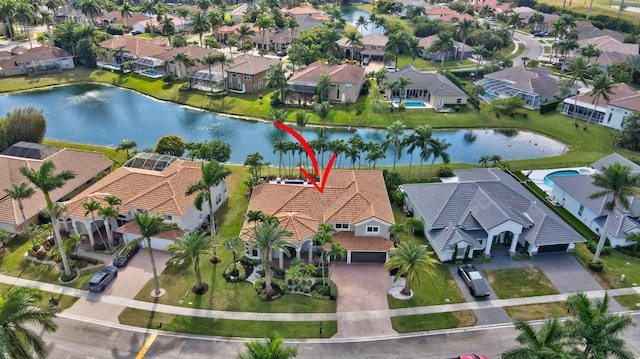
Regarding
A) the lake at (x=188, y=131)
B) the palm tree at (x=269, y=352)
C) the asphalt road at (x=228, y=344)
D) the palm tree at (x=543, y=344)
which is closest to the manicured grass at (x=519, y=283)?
the asphalt road at (x=228, y=344)

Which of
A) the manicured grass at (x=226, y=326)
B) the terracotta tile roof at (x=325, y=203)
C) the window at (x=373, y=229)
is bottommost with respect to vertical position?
the manicured grass at (x=226, y=326)

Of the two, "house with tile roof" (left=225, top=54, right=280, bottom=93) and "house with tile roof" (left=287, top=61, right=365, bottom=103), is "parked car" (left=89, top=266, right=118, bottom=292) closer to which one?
"house with tile roof" (left=287, top=61, right=365, bottom=103)

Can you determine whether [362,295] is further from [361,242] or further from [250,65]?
[250,65]

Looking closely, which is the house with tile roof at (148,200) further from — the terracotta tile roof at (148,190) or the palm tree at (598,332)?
the palm tree at (598,332)

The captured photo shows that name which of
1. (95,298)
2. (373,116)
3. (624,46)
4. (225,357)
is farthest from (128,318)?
(624,46)

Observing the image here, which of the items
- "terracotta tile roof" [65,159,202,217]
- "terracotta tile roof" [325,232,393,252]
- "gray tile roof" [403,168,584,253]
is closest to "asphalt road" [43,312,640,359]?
"terracotta tile roof" [325,232,393,252]

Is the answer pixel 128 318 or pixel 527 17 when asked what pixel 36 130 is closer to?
pixel 128 318

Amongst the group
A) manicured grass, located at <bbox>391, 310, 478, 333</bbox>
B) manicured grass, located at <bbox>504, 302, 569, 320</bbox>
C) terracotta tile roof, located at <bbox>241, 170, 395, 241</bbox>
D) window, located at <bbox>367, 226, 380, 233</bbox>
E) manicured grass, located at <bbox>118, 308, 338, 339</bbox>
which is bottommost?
manicured grass, located at <bbox>504, 302, 569, 320</bbox>

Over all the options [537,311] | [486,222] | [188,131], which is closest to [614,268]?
[537,311]
